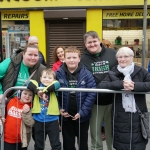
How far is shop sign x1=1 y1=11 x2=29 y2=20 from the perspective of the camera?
9609mm

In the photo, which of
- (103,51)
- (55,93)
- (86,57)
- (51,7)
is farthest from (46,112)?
(51,7)

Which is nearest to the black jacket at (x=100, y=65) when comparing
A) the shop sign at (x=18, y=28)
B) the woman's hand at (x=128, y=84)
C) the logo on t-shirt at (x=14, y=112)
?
the woman's hand at (x=128, y=84)

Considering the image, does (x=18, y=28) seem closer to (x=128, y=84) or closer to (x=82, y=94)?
(x=82, y=94)

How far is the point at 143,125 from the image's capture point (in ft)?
9.60

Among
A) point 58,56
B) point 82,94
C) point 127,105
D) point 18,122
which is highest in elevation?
point 58,56

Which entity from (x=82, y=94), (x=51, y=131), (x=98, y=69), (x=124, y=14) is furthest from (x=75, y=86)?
(x=124, y=14)

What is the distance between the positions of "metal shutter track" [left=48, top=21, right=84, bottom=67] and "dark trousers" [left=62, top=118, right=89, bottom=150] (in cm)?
674

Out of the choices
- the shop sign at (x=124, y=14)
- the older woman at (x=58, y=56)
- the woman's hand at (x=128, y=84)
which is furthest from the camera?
the shop sign at (x=124, y=14)

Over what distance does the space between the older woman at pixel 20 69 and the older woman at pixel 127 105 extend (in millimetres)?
983

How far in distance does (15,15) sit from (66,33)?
7.25ft

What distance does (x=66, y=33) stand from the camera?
31.7ft

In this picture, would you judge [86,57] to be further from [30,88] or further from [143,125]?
A: [143,125]

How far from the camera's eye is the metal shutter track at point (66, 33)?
960 centimetres

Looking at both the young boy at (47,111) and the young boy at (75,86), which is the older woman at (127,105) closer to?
the young boy at (75,86)
